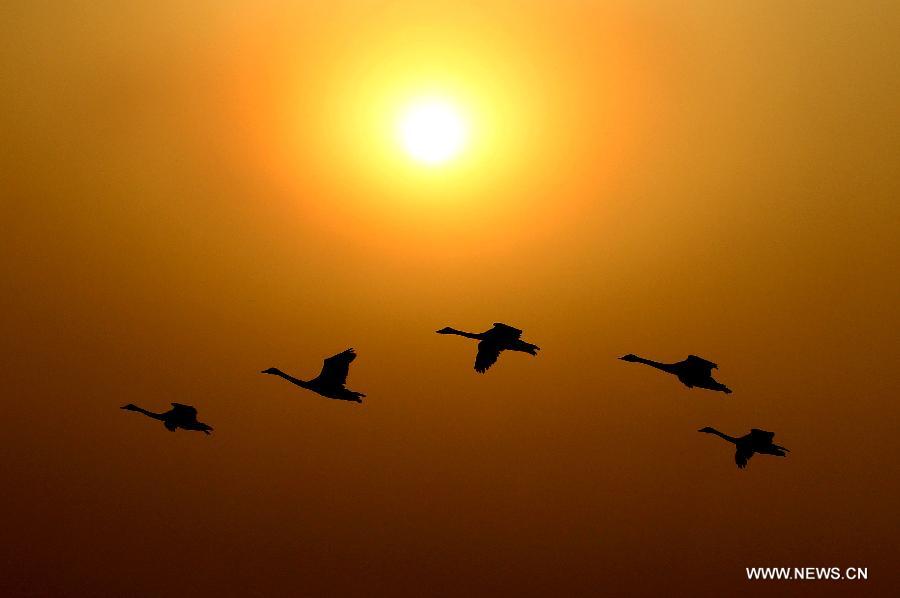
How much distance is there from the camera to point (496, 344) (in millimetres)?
42469

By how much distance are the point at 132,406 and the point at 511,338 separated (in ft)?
58.6

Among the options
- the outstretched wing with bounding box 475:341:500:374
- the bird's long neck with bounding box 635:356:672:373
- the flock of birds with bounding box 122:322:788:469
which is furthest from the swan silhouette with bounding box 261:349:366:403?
the bird's long neck with bounding box 635:356:672:373

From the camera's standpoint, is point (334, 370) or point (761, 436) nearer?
point (334, 370)

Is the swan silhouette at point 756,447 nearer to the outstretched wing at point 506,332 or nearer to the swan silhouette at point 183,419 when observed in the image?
the outstretched wing at point 506,332

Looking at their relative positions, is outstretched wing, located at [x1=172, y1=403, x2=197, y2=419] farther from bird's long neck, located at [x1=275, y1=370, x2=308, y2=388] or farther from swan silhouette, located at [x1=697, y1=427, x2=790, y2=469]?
swan silhouette, located at [x1=697, y1=427, x2=790, y2=469]

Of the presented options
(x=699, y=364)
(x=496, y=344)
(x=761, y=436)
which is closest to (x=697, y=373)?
(x=699, y=364)

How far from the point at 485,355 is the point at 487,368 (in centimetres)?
43

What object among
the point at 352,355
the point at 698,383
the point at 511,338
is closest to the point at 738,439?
the point at 698,383

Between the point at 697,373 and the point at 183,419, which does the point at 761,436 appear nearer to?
the point at 697,373

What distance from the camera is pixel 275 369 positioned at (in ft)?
151

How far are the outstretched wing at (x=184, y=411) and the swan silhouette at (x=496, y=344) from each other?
32.2ft

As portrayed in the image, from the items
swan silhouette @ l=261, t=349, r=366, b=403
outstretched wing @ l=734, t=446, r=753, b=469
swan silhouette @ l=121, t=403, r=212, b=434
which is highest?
outstretched wing @ l=734, t=446, r=753, b=469

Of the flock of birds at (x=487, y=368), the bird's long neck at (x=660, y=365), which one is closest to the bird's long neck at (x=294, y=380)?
the flock of birds at (x=487, y=368)

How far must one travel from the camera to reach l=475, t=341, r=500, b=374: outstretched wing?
4191 centimetres
